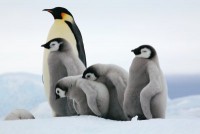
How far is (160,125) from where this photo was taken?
2277 millimetres

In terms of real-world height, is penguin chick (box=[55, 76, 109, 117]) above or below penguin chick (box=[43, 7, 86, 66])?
below

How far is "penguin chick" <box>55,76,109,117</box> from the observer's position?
2.99 metres

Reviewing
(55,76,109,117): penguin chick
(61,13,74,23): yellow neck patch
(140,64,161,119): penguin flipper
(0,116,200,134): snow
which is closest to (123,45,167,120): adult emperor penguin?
(140,64,161,119): penguin flipper

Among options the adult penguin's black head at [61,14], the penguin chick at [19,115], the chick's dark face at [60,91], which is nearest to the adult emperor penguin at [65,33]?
the adult penguin's black head at [61,14]

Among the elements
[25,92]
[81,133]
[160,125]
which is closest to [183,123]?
[160,125]

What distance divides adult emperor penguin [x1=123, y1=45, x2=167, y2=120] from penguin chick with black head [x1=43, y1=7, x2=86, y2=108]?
0.89 meters

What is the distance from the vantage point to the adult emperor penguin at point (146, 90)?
3121 millimetres

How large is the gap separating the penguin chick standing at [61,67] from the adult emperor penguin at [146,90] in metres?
0.47

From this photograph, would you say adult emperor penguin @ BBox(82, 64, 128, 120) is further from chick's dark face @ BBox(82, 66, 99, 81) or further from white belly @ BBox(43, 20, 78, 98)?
white belly @ BBox(43, 20, 78, 98)

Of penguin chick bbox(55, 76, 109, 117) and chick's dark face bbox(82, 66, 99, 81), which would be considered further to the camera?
chick's dark face bbox(82, 66, 99, 81)

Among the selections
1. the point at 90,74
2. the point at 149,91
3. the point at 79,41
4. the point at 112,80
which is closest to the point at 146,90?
the point at 149,91

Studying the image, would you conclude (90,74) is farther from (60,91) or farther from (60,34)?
(60,34)

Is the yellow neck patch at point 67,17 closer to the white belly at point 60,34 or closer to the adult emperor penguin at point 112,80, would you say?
the white belly at point 60,34

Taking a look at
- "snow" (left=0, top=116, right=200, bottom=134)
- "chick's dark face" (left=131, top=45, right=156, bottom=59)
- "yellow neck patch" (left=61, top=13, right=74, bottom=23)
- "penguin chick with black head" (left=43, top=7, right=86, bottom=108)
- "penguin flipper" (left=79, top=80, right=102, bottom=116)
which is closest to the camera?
"snow" (left=0, top=116, right=200, bottom=134)
